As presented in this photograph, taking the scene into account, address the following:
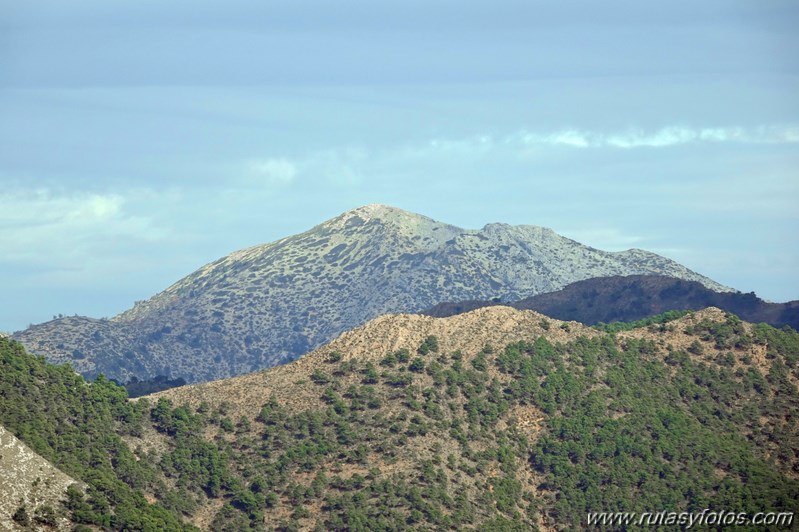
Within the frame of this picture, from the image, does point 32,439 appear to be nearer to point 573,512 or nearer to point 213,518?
point 213,518

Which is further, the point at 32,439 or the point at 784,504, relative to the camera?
the point at 784,504

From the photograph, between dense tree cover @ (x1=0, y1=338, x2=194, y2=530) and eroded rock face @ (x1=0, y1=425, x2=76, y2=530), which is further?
dense tree cover @ (x1=0, y1=338, x2=194, y2=530)

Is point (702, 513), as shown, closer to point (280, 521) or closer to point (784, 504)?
point (784, 504)

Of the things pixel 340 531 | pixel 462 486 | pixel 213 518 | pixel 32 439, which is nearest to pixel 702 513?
pixel 462 486

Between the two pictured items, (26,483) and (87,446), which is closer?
(26,483)

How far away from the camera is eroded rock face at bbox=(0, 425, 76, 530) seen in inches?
6171

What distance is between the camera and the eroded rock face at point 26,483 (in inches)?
6171

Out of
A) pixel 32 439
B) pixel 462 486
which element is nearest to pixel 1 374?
pixel 32 439

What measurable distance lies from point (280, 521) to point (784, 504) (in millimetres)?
62977

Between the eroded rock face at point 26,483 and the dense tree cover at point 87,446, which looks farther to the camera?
the dense tree cover at point 87,446

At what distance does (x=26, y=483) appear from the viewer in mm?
161000

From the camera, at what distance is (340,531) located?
183 meters

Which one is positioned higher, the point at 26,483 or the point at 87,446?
the point at 87,446

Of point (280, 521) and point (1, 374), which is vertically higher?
point (1, 374)
